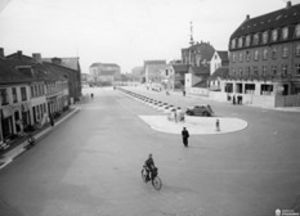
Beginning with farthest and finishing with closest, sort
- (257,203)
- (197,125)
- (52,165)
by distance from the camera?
(197,125) → (52,165) → (257,203)

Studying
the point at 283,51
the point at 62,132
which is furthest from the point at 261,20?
the point at 62,132

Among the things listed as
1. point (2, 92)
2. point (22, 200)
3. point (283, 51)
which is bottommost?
point (22, 200)

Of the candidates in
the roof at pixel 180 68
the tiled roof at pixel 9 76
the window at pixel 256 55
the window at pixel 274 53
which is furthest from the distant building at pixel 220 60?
the tiled roof at pixel 9 76

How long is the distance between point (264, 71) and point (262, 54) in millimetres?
3136

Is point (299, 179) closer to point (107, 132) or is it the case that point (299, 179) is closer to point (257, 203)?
point (257, 203)

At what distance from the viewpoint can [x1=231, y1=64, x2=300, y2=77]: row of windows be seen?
36938mm

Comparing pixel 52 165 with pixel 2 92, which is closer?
pixel 52 165

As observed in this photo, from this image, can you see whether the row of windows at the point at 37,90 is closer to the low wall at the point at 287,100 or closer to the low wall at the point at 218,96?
the low wall at the point at 218,96

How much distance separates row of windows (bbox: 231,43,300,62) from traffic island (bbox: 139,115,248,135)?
65.1 ft

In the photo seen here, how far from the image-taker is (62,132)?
22.2m

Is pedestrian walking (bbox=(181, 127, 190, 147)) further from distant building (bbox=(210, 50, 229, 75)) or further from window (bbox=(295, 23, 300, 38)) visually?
distant building (bbox=(210, 50, 229, 75))

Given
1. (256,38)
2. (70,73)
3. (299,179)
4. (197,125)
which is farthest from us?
(70,73)

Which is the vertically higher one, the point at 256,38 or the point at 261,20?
the point at 261,20

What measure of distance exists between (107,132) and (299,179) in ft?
50.6
